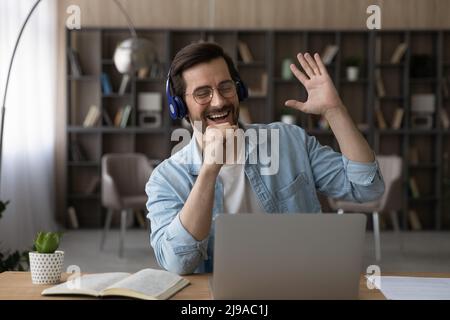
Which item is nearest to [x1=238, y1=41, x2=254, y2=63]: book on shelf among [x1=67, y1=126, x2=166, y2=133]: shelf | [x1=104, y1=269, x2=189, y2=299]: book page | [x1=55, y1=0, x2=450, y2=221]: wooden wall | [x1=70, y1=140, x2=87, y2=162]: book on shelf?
[x1=55, y1=0, x2=450, y2=221]: wooden wall

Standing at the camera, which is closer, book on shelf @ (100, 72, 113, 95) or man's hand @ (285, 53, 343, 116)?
man's hand @ (285, 53, 343, 116)

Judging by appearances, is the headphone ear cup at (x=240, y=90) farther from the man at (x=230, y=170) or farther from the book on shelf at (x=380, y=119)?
the book on shelf at (x=380, y=119)

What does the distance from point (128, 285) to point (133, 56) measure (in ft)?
11.9

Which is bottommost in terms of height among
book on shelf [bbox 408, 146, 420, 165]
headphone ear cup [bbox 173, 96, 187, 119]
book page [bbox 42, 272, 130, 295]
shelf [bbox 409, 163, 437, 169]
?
shelf [bbox 409, 163, 437, 169]

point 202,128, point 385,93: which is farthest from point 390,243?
point 202,128

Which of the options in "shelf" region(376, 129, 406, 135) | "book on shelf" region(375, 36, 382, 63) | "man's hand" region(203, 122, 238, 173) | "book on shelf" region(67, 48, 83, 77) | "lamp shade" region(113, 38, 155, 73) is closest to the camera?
"man's hand" region(203, 122, 238, 173)

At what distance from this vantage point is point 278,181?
1925 mm

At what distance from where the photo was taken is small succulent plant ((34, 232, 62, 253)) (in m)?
1.66

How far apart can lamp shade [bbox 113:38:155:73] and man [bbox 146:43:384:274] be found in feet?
9.62

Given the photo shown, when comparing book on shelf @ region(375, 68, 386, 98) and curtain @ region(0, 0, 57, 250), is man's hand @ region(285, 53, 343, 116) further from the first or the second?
book on shelf @ region(375, 68, 386, 98)

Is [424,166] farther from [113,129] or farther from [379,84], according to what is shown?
[113,129]

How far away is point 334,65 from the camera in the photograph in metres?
6.94

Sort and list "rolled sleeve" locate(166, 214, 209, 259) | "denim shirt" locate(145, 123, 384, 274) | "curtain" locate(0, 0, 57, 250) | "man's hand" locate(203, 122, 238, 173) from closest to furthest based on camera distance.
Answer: "man's hand" locate(203, 122, 238, 173)
"rolled sleeve" locate(166, 214, 209, 259)
"denim shirt" locate(145, 123, 384, 274)
"curtain" locate(0, 0, 57, 250)
